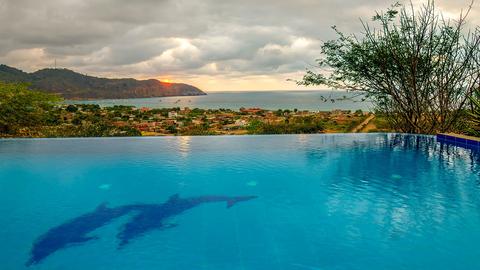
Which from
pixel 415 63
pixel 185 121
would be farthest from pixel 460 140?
pixel 185 121

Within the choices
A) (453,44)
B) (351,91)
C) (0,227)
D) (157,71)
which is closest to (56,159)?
(0,227)

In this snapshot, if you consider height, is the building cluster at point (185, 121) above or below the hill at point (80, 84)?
below

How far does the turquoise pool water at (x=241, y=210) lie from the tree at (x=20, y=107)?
15.6ft

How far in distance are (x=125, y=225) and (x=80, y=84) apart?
365 ft

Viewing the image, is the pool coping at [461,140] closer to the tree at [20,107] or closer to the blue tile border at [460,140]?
the blue tile border at [460,140]

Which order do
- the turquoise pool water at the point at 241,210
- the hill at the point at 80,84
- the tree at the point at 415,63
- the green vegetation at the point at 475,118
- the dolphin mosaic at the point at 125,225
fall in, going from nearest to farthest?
the turquoise pool water at the point at 241,210
the dolphin mosaic at the point at 125,225
the green vegetation at the point at 475,118
the tree at the point at 415,63
the hill at the point at 80,84

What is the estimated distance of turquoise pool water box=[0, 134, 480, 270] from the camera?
4066 mm

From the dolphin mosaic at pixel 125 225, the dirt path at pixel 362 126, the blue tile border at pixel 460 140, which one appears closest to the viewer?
the dolphin mosaic at pixel 125 225

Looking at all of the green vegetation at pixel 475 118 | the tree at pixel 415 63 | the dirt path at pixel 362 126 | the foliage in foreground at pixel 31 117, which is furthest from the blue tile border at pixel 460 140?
the foliage in foreground at pixel 31 117

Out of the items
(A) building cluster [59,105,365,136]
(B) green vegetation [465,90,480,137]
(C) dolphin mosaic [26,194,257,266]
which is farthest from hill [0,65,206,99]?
(C) dolphin mosaic [26,194,257,266]

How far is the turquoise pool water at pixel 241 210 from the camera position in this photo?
407 cm

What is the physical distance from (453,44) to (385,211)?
9459 mm

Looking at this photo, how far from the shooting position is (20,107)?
14.5 meters

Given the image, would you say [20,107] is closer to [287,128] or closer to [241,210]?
[287,128]
